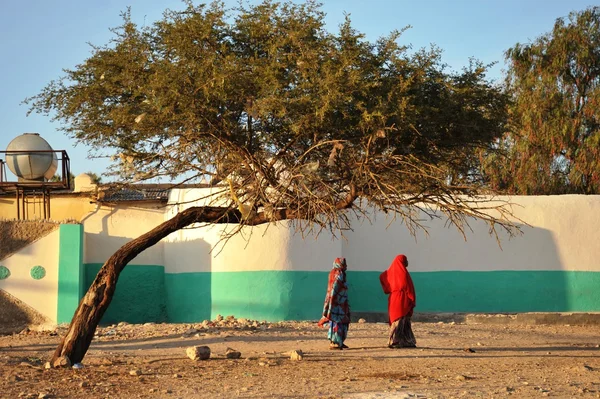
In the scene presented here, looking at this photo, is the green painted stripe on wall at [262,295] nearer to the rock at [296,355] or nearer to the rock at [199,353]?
the rock at [296,355]

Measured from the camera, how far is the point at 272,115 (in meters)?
10.1

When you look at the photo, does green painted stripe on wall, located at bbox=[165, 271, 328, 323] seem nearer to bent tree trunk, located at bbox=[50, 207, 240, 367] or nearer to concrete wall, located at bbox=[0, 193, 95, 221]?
concrete wall, located at bbox=[0, 193, 95, 221]

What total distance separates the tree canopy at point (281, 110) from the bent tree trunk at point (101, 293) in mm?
554

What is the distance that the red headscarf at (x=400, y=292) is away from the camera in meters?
12.5

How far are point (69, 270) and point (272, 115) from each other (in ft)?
26.3

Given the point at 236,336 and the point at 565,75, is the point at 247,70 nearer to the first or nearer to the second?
the point at 236,336

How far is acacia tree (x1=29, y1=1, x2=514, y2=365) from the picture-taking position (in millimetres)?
9617

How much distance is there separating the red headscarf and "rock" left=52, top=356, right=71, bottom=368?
190 inches

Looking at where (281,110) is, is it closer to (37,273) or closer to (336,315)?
(336,315)

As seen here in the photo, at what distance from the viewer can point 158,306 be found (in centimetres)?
1759

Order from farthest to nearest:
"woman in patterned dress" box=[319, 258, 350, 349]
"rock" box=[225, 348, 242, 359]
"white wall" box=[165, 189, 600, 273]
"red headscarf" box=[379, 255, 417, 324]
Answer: "white wall" box=[165, 189, 600, 273] → "red headscarf" box=[379, 255, 417, 324] → "woman in patterned dress" box=[319, 258, 350, 349] → "rock" box=[225, 348, 242, 359]

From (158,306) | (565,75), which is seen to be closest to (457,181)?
(158,306)

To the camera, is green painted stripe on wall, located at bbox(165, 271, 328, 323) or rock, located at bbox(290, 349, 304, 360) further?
green painted stripe on wall, located at bbox(165, 271, 328, 323)

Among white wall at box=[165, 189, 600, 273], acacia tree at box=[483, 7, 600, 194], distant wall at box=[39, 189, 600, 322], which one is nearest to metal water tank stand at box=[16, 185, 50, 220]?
distant wall at box=[39, 189, 600, 322]
